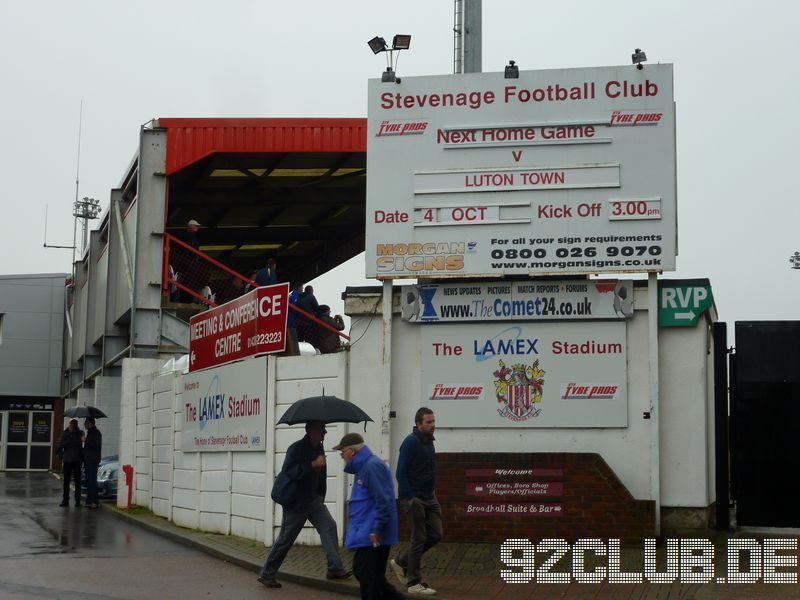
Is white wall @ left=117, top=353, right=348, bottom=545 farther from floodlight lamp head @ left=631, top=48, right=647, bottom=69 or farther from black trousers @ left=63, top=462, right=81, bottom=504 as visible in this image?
floodlight lamp head @ left=631, top=48, right=647, bottom=69

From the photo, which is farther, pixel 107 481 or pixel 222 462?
pixel 107 481

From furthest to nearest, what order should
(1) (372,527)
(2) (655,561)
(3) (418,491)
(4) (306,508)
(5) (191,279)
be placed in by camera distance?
1. (5) (191,279)
2. (2) (655,561)
3. (4) (306,508)
4. (3) (418,491)
5. (1) (372,527)

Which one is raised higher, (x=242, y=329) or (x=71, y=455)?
(x=242, y=329)

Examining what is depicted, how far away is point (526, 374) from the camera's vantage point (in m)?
14.3

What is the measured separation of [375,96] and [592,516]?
593cm

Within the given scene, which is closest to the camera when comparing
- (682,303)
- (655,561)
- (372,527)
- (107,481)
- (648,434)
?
(372,527)

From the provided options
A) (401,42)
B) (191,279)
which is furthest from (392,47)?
(191,279)

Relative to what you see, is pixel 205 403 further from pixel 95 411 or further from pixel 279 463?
pixel 95 411

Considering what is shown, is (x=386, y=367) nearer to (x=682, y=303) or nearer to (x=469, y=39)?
(x=682, y=303)

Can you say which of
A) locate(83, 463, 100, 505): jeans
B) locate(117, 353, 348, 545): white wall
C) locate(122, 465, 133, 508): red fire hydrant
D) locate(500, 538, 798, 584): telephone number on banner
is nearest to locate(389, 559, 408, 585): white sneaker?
locate(500, 538, 798, 584): telephone number on banner

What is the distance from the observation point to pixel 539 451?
A: 14.2m

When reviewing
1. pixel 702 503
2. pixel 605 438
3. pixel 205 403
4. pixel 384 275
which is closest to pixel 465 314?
pixel 384 275

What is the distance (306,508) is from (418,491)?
1.38 meters

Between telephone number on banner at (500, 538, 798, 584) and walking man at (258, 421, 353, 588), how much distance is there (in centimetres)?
183
